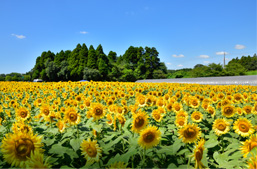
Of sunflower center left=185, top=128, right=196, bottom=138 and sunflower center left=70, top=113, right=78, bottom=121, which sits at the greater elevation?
sunflower center left=70, top=113, right=78, bottom=121

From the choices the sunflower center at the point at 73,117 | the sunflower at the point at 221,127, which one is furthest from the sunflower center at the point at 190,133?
the sunflower center at the point at 73,117

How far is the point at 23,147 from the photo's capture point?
1155 mm

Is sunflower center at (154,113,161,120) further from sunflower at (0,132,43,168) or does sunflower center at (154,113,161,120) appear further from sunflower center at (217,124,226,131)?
sunflower at (0,132,43,168)

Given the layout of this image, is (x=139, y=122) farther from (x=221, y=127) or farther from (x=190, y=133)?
(x=221, y=127)

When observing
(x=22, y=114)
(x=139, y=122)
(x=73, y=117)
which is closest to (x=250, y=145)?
(x=139, y=122)

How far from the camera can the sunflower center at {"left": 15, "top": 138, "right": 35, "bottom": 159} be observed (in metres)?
1.15

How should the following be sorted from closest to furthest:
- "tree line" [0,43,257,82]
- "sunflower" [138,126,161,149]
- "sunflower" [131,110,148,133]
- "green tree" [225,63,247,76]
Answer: "sunflower" [138,126,161,149]
"sunflower" [131,110,148,133]
"green tree" [225,63,247,76]
"tree line" [0,43,257,82]

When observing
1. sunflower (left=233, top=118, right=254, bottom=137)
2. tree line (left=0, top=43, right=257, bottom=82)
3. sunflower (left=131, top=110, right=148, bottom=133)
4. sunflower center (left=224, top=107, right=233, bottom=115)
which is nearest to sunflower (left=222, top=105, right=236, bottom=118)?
sunflower center (left=224, top=107, right=233, bottom=115)

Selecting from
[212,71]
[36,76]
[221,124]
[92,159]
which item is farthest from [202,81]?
[36,76]

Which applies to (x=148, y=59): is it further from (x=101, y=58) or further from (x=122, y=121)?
(x=122, y=121)

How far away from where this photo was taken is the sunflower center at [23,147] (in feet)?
3.76

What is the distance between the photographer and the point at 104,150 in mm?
1545

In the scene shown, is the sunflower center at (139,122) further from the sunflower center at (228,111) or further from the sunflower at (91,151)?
the sunflower center at (228,111)

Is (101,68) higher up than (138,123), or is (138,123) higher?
(101,68)
